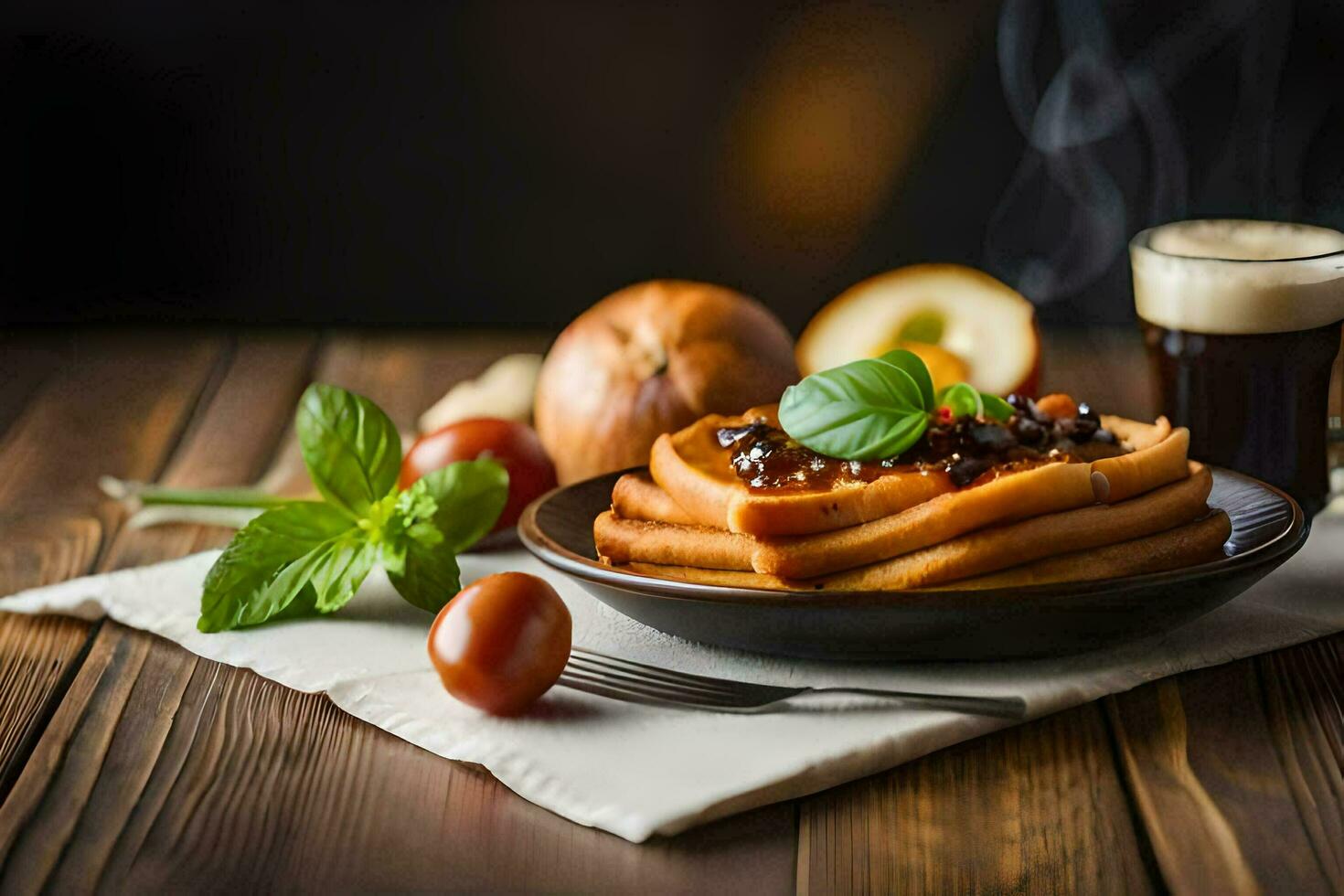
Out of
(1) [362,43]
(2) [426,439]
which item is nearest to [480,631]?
(2) [426,439]

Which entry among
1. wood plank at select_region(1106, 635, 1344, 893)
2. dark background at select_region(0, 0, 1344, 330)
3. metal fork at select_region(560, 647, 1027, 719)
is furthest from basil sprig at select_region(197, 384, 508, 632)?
dark background at select_region(0, 0, 1344, 330)

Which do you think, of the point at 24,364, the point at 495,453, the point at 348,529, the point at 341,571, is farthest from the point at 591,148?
the point at 341,571

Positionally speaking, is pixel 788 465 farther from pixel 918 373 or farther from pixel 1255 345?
pixel 1255 345

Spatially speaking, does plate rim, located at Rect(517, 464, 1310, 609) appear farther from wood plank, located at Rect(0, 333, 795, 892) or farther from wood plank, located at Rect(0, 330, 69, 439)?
wood plank, located at Rect(0, 330, 69, 439)

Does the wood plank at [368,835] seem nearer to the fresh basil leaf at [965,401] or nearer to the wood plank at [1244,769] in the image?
the wood plank at [1244,769]

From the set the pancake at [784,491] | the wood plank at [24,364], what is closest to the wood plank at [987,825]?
the pancake at [784,491]

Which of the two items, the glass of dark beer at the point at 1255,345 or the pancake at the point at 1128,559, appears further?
the glass of dark beer at the point at 1255,345
